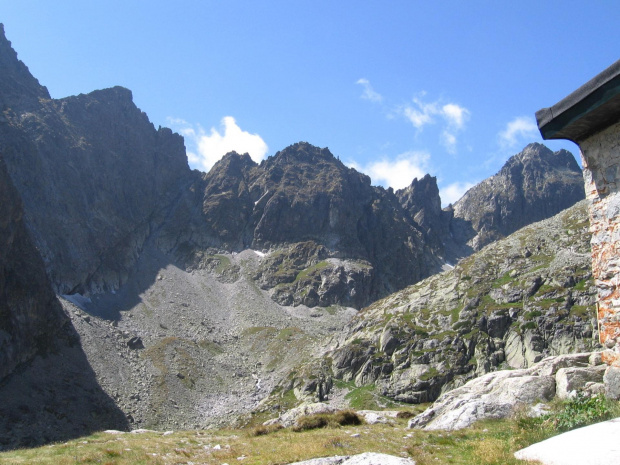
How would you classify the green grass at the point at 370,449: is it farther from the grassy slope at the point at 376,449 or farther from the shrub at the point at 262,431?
the shrub at the point at 262,431

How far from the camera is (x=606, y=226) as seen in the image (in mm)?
9000

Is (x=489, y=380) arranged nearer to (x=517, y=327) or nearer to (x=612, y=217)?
(x=612, y=217)

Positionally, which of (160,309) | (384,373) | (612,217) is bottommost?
(384,373)

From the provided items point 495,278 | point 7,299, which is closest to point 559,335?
point 495,278

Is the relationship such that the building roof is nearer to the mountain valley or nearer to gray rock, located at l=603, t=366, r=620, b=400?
gray rock, located at l=603, t=366, r=620, b=400

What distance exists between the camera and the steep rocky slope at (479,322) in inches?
2815

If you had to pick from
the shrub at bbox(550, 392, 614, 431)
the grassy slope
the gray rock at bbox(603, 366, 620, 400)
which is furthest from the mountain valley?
the gray rock at bbox(603, 366, 620, 400)

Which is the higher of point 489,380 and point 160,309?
point 160,309

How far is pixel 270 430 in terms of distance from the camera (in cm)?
2825

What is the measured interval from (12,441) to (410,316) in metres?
68.9

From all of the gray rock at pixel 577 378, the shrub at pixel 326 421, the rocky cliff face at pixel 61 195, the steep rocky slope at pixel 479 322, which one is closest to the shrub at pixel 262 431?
the shrub at pixel 326 421

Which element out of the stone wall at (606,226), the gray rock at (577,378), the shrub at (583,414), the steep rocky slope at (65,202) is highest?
the steep rocky slope at (65,202)

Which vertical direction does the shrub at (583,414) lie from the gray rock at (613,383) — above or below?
below

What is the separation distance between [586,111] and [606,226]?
7.15ft
